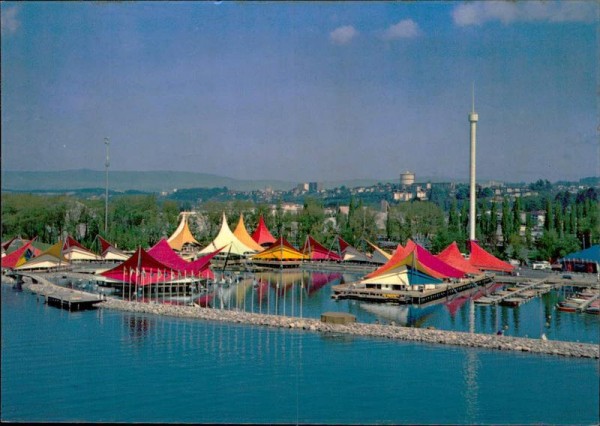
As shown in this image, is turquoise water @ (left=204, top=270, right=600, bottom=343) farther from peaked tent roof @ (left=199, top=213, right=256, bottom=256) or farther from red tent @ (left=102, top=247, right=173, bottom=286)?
peaked tent roof @ (left=199, top=213, right=256, bottom=256)

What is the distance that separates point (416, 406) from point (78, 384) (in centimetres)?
294

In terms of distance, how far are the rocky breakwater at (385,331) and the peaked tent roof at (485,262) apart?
19.1ft

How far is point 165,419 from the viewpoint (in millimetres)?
5645

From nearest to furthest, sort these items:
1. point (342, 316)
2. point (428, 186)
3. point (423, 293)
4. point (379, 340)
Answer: point (379, 340)
point (342, 316)
point (423, 293)
point (428, 186)

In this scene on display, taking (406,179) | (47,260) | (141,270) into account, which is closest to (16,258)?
(47,260)

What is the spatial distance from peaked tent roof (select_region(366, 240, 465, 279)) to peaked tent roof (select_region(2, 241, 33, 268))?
6823mm

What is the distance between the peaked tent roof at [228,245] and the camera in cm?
1691

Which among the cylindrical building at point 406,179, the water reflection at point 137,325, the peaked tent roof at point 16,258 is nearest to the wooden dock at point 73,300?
the water reflection at point 137,325

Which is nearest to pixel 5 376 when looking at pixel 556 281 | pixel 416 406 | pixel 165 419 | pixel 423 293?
pixel 165 419

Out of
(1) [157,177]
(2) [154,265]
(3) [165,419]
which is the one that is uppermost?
(1) [157,177]

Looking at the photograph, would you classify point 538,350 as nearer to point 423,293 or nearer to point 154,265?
point 423,293

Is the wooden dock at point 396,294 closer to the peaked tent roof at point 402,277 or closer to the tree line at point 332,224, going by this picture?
the peaked tent roof at point 402,277

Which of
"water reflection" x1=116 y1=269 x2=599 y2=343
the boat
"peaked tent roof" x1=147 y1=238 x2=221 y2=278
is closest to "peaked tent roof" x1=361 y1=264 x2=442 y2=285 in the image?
"water reflection" x1=116 y1=269 x2=599 y2=343

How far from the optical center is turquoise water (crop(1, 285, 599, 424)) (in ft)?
19.1
